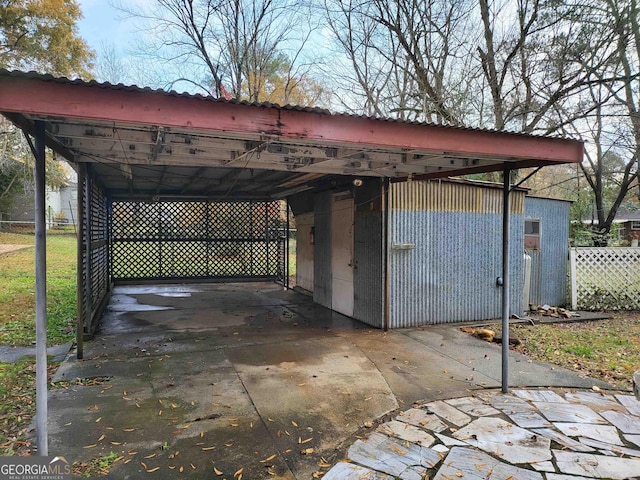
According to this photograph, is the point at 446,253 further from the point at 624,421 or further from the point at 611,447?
the point at 611,447

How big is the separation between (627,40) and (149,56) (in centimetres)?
1355

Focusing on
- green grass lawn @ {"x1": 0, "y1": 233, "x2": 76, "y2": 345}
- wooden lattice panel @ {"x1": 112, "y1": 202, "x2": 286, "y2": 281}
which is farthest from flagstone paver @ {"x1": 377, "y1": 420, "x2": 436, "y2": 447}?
wooden lattice panel @ {"x1": 112, "y1": 202, "x2": 286, "y2": 281}

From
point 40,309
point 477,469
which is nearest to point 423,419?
point 477,469

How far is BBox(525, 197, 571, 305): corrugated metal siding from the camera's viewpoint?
7.39m

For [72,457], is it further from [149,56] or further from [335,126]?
[149,56]

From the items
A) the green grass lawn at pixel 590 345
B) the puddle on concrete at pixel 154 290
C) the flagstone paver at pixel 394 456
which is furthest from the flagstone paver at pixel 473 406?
the puddle on concrete at pixel 154 290

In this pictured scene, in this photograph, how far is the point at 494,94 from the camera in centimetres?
1009

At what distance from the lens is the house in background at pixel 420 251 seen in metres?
5.62

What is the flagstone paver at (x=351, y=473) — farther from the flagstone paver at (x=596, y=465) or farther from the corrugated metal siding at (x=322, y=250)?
the corrugated metal siding at (x=322, y=250)

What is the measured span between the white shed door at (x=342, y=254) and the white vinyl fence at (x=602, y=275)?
14.3 feet

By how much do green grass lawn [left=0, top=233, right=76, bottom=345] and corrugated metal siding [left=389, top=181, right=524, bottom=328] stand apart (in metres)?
4.63

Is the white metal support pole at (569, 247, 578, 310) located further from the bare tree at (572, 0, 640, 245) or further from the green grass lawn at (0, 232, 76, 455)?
the green grass lawn at (0, 232, 76, 455)

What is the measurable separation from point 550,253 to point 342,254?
4184mm

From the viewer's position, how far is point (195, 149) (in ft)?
13.1
